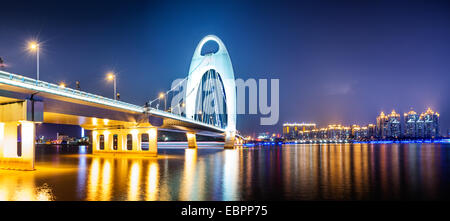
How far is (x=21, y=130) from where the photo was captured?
81.6ft

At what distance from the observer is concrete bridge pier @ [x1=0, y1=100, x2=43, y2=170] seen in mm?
24531

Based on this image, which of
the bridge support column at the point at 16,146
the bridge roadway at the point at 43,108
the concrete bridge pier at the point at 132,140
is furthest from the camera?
the concrete bridge pier at the point at 132,140

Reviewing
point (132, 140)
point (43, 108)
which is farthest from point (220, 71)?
point (43, 108)

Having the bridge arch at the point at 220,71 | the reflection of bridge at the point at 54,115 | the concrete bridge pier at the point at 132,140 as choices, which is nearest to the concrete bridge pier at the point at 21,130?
the reflection of bridge at the point at 54,115

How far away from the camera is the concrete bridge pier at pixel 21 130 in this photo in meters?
24.5

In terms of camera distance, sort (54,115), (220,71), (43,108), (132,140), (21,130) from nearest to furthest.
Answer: (21,130), (43,108), (54,115), (132,140), (220,71)

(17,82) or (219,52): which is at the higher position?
(219,52)

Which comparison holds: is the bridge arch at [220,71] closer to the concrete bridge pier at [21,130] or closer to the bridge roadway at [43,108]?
the bridge roadway at [43,108]

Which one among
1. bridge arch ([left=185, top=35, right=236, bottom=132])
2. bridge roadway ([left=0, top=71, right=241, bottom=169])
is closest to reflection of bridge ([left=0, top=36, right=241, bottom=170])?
bridge roadway ([left=0, top=71, right=241, bottom=169])

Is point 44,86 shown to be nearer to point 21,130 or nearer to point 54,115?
point 21,130
